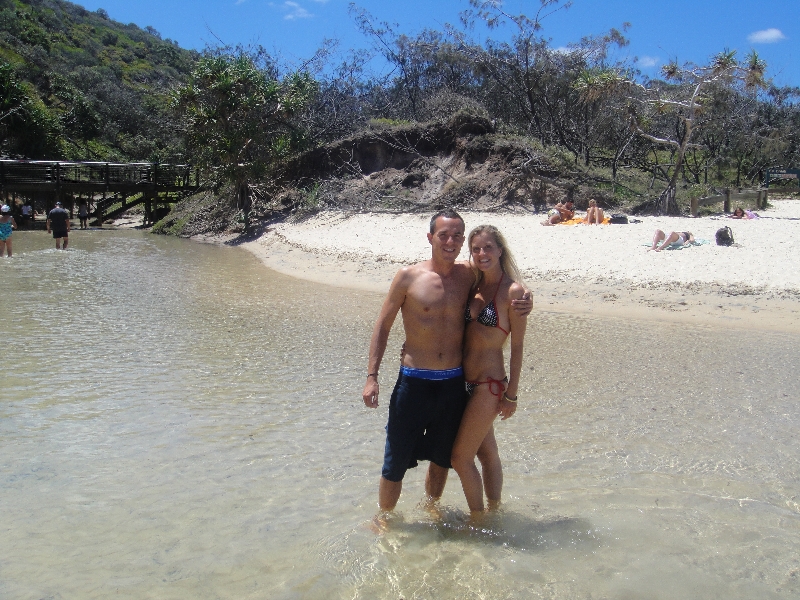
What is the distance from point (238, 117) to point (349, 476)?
20.8 metres

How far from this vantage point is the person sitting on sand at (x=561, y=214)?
53.9 feet

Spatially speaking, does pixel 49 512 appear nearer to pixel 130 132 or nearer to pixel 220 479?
Answer: pixel 220 479

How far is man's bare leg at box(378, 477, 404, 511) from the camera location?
3752 millimetres

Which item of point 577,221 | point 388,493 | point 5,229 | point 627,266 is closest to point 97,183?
point 5,229

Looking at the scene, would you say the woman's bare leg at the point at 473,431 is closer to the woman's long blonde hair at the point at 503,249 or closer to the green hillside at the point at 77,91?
the woman's long blonde hair at the point at 503,249

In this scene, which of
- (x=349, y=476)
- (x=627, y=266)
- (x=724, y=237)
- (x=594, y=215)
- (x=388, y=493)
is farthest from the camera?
(x=594, y=215)

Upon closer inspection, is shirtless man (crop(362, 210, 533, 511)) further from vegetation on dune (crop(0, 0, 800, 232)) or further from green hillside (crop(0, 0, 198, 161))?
green hillside (crop(0, 0, 198, 161))

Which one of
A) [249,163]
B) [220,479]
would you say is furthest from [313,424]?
[249,163]

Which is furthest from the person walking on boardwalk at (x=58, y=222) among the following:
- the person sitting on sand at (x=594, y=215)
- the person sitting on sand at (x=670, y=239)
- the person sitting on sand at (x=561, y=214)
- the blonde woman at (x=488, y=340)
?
the blonde woman at (x=488, y=340)

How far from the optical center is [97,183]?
27.0m

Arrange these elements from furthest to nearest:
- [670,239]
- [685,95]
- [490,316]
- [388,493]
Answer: [685,95] → [670,239] → [388,493] → [490,316]

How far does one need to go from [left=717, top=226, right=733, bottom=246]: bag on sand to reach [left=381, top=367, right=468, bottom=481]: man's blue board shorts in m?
11.1

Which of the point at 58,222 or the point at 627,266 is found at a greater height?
the point at 58,222

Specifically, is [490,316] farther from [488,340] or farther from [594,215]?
[594,215]
